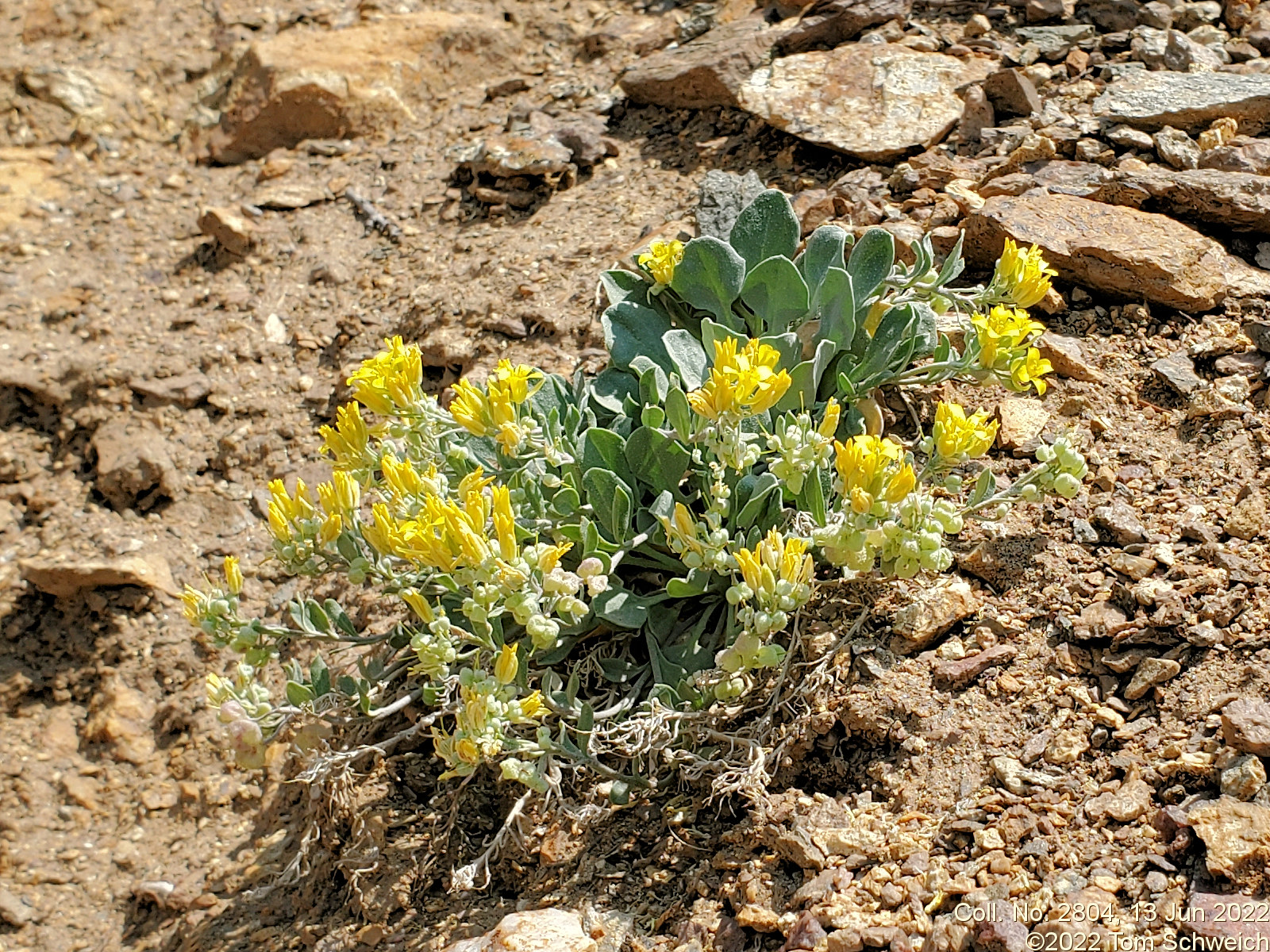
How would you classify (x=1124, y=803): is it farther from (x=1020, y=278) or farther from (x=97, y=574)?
(x=97, y=574)

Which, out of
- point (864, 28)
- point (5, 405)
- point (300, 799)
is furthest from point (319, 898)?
point (864, 28)

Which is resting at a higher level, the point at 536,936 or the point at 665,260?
the point at 665,260

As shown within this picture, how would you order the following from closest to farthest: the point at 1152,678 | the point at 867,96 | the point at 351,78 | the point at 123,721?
the point at 1152,678 → the point at 123,721 → the point at 867,96 → the point at 351,78

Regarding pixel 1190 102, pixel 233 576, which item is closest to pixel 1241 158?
pixel 1190 102

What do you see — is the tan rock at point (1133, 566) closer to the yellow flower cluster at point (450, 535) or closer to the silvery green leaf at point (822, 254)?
the silvery green leaf at point (822, 254)

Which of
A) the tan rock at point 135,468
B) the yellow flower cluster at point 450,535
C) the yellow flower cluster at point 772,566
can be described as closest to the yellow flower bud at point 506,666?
the yellow flower cluster at point 450,535

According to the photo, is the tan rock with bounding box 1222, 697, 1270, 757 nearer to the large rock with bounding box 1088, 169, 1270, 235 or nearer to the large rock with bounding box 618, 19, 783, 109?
the large rock with bounding box 1088, 169, 1270, 235

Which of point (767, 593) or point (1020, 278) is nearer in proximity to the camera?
point (767, 593)
